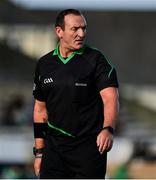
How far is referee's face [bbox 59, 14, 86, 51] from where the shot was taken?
5465 millimetres

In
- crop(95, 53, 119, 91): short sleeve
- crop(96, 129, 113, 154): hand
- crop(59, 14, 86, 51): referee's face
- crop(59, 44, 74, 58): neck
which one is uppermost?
crop(59, 14, 86, 51): referee's face

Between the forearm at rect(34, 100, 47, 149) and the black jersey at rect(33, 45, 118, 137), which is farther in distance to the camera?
the forearm at rect(34, 100, 47, 149)

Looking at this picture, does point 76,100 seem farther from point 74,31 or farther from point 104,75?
point 74,31

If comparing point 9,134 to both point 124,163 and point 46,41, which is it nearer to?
point 124,163

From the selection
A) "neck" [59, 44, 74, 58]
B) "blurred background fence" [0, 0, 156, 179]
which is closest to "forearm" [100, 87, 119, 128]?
"neck" [59, 44, 74, 58]

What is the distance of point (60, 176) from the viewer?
221 inches

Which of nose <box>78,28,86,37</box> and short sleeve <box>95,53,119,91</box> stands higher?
nose <box>78,28,86,37</box>

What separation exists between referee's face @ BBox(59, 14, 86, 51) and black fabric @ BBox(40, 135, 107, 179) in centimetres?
60

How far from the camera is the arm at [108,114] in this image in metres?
5.22

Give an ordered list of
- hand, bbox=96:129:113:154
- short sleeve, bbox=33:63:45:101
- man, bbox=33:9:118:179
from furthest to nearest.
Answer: short sleeve, bbox=33:63:45:101 < man, bbox=33:9:118:179 < hand, bbox=96:129:113:154

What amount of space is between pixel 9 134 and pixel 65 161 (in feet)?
31.6

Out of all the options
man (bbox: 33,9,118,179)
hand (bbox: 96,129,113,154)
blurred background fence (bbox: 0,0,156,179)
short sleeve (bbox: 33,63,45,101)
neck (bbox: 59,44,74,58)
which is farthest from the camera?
blurred background fence (bbox: 0,0,156,179)

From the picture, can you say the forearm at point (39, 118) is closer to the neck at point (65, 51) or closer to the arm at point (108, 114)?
the neck at point (65, 51)

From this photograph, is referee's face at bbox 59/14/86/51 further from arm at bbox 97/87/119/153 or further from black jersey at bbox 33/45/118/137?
arm at bbox 97/87/119/153
